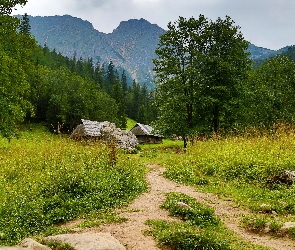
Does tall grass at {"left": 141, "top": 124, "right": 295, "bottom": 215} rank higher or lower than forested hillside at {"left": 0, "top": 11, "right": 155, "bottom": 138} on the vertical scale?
lower

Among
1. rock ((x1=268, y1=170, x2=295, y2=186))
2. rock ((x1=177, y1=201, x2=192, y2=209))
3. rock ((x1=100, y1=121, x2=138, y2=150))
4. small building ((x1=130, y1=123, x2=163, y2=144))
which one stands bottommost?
small building ((x1=130, y1=123, x2=163, y2=144))

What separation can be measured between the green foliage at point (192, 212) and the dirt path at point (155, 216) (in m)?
0.29

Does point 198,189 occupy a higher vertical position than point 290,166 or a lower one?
lower

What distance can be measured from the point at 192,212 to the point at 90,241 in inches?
144

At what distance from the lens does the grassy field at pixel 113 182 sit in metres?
8.59

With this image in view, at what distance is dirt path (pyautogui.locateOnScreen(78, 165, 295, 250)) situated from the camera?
7.30 meters

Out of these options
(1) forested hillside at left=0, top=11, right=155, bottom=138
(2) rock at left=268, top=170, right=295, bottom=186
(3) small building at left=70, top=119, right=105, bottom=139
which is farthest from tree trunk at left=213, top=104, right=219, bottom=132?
(2) rock at left=268, top=170, right=295, bottom=186

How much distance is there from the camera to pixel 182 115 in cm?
3067

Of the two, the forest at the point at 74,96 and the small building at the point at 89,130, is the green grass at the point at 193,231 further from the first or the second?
the small building at the point at 89,130

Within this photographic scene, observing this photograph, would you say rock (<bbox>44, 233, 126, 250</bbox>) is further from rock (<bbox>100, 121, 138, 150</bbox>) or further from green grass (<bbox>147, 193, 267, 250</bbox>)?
rock (<bbox>100, 121, 138, 150</bbox>)

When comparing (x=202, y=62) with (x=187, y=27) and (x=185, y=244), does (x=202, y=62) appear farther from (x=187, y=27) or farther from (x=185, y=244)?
(x=185, y=244)

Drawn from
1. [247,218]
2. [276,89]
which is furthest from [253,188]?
[276,89]

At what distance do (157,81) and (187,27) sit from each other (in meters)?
5.79

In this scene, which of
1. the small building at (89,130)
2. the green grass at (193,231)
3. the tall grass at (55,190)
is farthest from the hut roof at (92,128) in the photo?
the green grass at (193,231)
